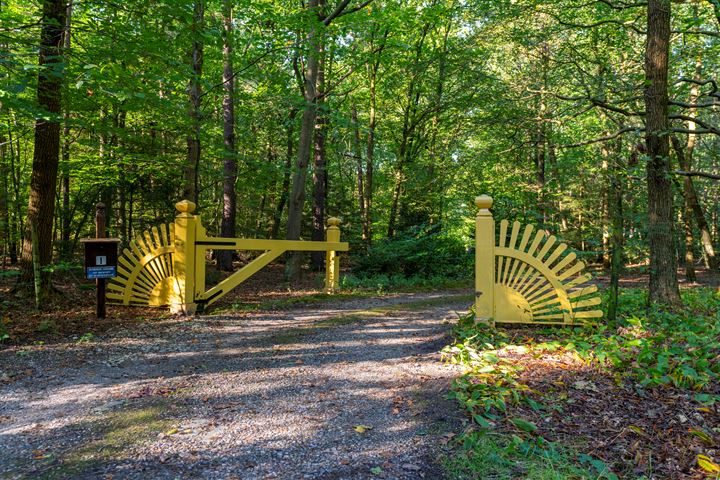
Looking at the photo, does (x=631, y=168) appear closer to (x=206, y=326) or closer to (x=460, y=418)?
(x=460, y=418)

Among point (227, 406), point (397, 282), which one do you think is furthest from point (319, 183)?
point (227, 406)

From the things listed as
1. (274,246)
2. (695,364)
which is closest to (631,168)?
(695,364)

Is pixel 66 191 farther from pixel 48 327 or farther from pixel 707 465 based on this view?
pixel 707 465

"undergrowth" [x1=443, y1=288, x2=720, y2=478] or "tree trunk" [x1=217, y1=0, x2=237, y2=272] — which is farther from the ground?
"tree trunk" [x1=217, y1=0, x2=237, y2=272]

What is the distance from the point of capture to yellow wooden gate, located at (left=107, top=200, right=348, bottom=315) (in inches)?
260

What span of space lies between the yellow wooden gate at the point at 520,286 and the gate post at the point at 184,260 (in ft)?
14.4

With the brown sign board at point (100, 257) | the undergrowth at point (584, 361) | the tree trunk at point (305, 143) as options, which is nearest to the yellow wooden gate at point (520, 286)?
the undergrowth at point (584, 361)

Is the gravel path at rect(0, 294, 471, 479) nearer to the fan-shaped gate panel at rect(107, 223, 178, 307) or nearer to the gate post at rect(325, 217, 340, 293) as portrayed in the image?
the fan-shaped gate panel at rect(107, 223, 178, 307)

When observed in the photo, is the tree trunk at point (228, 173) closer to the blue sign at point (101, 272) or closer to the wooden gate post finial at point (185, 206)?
the wooden gate post finial at point (185, 206)

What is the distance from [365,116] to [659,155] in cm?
1668

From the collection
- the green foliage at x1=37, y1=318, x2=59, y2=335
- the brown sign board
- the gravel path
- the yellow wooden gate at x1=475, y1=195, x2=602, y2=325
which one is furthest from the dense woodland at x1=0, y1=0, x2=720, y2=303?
the gravel path

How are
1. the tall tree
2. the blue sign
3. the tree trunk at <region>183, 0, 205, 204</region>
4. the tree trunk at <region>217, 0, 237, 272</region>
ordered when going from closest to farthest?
the blue sign, the tree trunk at <region>183, 0, 205, 204</region>, the tall tree, the tree trunk at <region>217, 0, 237, 272</region>

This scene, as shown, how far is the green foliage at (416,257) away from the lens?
12125mm

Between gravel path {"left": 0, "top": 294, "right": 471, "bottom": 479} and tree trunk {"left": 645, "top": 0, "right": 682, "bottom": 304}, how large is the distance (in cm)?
302
